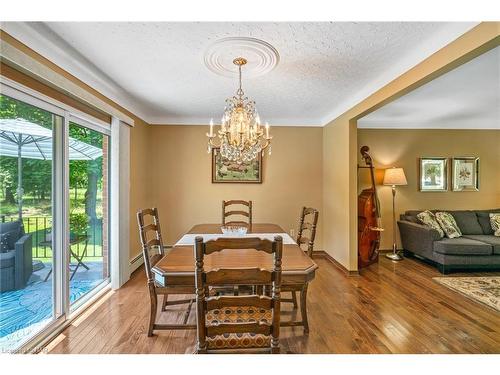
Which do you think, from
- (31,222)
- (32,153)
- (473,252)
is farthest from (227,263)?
(473,252)

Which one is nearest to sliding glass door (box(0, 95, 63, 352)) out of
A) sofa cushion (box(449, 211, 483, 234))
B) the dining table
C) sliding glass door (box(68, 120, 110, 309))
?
sliding glass door (box(68, 120, 110, 309))

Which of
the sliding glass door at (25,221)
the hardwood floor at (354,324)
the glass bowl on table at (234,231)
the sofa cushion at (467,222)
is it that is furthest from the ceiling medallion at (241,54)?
the sofa cushion at (467,222)

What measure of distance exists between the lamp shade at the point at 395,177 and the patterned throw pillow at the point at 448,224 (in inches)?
30.6

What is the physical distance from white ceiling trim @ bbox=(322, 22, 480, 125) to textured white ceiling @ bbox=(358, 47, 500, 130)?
2.26 ft

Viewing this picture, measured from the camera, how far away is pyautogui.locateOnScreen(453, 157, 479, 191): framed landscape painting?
4809mm

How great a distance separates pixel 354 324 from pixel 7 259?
2.85 meters

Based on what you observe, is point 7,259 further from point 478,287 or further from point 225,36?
point 478,287

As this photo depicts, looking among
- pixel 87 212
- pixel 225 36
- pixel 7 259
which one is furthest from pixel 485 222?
pixel 7 259

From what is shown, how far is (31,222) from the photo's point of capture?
6.64ft

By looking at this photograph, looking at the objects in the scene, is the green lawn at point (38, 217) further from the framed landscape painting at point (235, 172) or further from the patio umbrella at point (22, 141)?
the framed landscape painting at point (235, 172)

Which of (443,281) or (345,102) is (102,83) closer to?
(345,102)

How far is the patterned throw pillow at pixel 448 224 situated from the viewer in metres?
4.03

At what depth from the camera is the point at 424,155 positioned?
15.8ft
